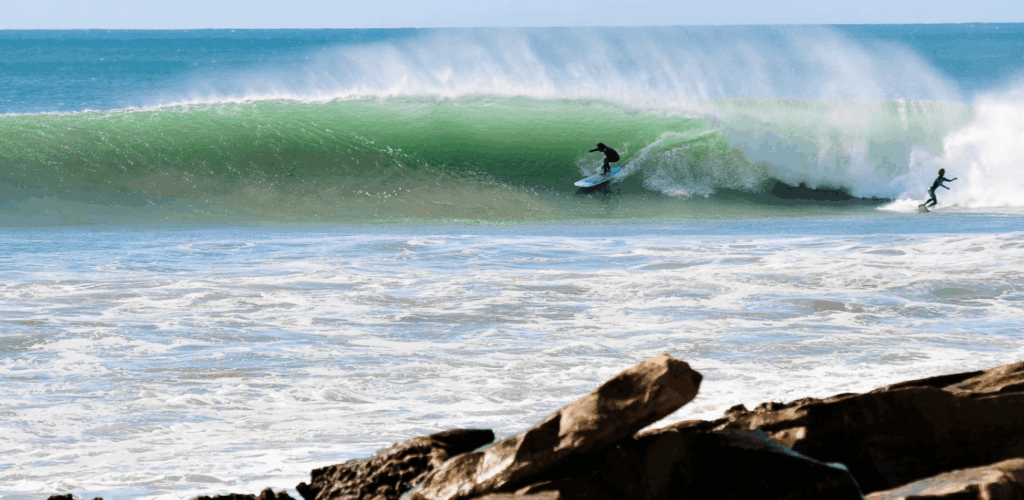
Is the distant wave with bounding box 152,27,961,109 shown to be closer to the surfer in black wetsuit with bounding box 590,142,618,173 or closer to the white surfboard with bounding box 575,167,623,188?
the white surfboard with bounding box 575,167,623,188

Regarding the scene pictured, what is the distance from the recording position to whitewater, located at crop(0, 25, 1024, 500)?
553 cm

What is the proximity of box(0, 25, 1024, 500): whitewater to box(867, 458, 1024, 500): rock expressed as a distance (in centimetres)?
226

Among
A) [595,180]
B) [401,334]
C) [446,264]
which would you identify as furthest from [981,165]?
[401,334]

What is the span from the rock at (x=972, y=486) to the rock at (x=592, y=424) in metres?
0.61

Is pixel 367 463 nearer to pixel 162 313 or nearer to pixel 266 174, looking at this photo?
pixel 162 313

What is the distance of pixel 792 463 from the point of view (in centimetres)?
289

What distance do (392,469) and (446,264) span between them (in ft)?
24.4

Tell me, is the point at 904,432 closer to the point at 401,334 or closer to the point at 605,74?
the point at 401,334

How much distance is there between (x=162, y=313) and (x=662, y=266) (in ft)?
15.5

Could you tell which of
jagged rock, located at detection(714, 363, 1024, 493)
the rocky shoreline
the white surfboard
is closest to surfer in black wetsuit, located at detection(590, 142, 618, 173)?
the white surfboard

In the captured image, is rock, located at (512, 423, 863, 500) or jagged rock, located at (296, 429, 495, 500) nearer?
rock, located at (512, 423, 863, 500)

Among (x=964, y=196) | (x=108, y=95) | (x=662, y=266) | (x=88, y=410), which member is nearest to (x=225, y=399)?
(x=88, y=410)

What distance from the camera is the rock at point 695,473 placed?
9.27ft

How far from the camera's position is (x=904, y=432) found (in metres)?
3.24
